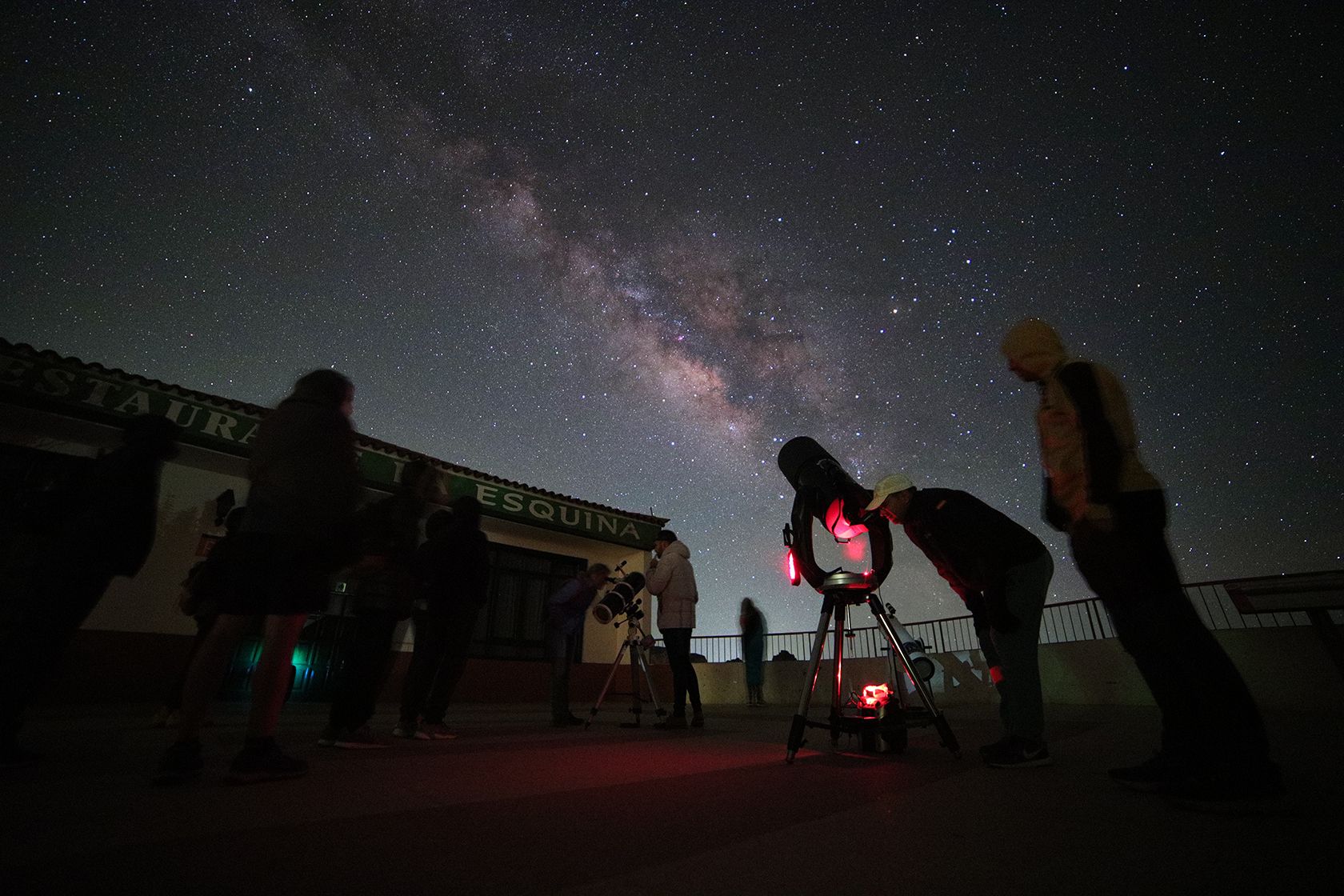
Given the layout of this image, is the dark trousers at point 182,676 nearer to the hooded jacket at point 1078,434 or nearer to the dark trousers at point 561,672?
the dark trousers at point 561,672

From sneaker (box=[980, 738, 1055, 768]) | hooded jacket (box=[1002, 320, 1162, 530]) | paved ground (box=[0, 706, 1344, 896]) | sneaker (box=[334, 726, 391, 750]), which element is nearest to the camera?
paved ground (box=[0, 706, 1344, 896])

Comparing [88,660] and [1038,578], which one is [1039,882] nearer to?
[1038,578]

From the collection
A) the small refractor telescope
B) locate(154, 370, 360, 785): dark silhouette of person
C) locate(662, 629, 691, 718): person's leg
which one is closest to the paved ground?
locate(154, 370, 360, 785): dark silhouette of person

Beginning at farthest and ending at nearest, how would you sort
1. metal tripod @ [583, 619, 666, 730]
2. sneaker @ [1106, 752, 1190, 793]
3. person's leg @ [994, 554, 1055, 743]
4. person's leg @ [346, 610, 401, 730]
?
1. metal tripod @ [583, 619, 666, 730]
2. person's leg @ [346, 610, 401, 730]
3. person's leg @ [994, 554, 1055, 743]
4. sneaker @ [1106, 752, 1190, 793]

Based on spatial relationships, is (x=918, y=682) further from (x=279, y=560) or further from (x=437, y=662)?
(x=437, y=662)

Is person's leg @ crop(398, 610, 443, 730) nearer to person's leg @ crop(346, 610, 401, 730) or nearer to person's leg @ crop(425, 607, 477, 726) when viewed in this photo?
person's leg @ crop(425, 607, 477, 726)

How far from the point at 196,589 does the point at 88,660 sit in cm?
682

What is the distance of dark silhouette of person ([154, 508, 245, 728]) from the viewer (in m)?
2.73

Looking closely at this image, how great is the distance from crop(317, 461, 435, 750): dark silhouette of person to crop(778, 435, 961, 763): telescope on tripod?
103 inches

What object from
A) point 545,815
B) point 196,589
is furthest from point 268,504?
point 545,815

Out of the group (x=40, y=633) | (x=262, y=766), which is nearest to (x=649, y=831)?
(x=262, y=766)

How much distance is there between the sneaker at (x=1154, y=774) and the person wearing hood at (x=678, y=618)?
3684 millimetres

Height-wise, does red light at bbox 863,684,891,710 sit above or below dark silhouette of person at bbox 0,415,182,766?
below

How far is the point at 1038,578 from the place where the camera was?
290 cm
